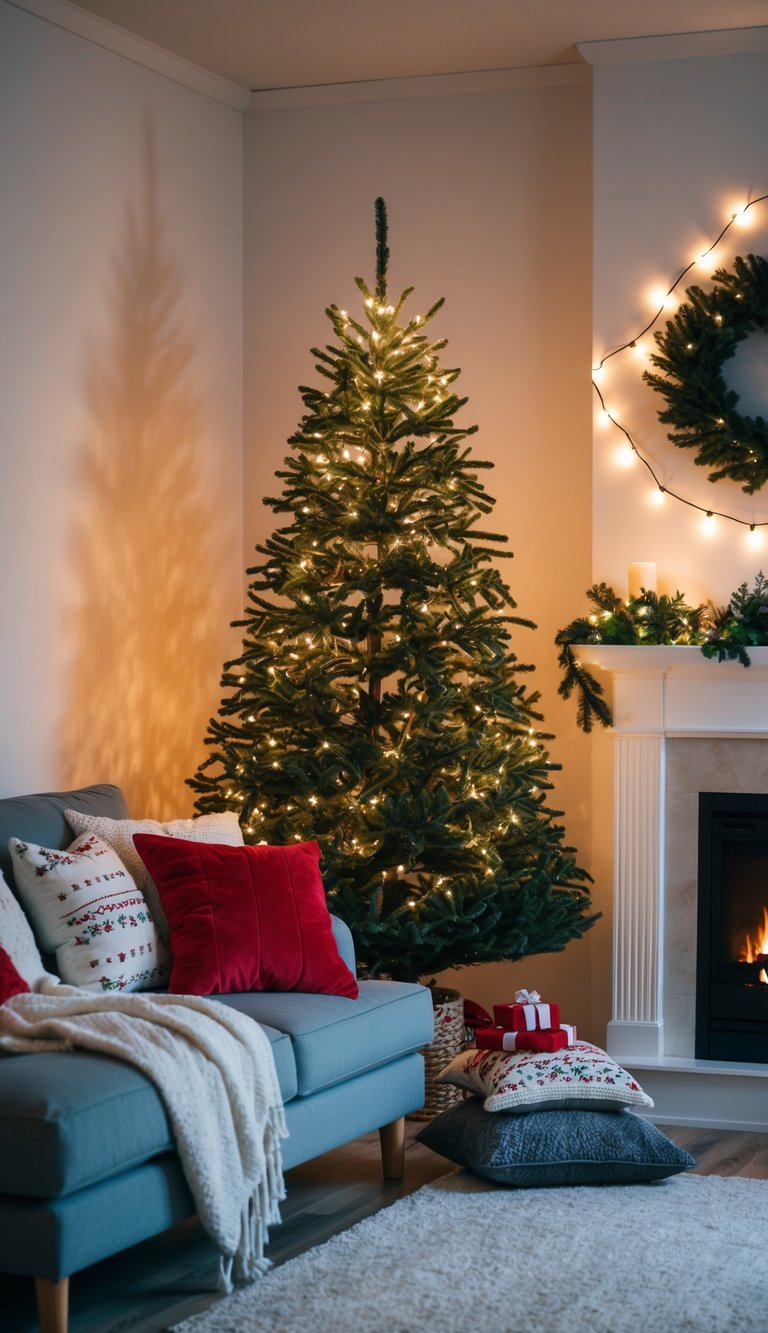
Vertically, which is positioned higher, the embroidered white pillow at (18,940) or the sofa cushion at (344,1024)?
the embroidered white pillow at (18,940)

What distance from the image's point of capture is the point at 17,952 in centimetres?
329

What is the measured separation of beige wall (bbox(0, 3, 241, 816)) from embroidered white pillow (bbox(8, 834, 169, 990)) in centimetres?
82

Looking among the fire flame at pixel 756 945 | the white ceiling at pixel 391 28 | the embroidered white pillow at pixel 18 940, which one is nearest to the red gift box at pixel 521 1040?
the fire flame at pixel 756 945

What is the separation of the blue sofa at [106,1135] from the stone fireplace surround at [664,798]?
4.33 feet

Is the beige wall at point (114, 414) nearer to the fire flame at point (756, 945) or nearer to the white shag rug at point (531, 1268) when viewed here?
the white shag rug at point (531, 1268)

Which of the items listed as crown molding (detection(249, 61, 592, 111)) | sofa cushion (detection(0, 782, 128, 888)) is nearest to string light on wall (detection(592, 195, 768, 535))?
crown molding (detection(249, 61, 592, 111))

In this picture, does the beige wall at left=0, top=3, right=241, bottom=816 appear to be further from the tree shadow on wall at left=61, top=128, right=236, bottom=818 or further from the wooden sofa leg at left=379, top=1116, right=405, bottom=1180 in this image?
the wooden sofa leg at left=379, top=1116, right=405, bottom=1180

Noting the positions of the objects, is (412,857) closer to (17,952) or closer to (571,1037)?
(571,1037)

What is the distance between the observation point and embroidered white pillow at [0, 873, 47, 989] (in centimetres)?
327

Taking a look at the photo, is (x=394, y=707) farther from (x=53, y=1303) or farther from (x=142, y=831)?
(x=53, y=1303)

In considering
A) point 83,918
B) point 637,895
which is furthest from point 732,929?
point 83,918

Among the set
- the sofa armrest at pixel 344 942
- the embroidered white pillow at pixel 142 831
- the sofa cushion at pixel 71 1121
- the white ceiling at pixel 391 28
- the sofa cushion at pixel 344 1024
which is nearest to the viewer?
the sofa cushion at pixel 71 1121

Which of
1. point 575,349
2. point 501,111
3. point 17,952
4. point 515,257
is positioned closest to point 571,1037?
point 17,952

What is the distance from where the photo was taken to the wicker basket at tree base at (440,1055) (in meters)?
4.47
